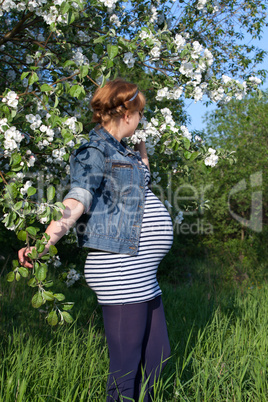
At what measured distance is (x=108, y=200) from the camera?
1.74 metres

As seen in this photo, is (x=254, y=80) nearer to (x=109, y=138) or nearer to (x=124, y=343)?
(x=109, y=138)

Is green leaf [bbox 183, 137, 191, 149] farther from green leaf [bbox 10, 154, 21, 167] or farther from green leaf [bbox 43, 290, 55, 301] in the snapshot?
green leaf [bbox 43, 290, 55, 301]

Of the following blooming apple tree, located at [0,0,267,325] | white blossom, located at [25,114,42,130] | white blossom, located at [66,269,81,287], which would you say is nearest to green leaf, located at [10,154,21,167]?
blooming apple tree, located at [0,0,267,325]

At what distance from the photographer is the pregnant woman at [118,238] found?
1704 millimetres

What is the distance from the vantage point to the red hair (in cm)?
182

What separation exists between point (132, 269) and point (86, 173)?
45 centimetres

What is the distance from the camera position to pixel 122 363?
1730 mm

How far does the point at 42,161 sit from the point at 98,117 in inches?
42.3

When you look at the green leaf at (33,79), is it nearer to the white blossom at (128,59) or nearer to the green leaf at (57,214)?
the white blossom at (128,59)

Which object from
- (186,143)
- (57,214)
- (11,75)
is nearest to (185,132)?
(186,143)

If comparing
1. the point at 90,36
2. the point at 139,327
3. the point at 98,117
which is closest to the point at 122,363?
the point at 139,327

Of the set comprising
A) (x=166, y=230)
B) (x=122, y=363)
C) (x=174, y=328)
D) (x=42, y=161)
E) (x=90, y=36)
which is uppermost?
(x=90, y=36)

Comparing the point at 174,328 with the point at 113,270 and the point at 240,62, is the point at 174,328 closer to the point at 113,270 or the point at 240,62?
the point at 113,270

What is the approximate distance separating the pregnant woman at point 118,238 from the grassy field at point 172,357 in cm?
31
